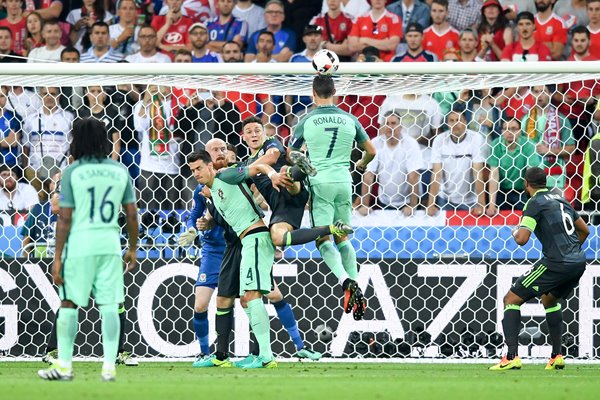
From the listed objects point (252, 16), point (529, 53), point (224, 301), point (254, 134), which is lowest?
point (224, 301)

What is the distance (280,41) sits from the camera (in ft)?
55.3

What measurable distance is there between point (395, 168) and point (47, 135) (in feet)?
13.5

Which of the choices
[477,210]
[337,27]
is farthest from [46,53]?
[477,210]

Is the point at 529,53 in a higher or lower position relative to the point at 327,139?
higher

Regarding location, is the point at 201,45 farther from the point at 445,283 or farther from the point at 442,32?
the point at 445,283

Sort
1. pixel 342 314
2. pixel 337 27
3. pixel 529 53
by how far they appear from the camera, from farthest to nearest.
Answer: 1. pixel 337 27
2. pixel 529 53
3. pixel 342 314

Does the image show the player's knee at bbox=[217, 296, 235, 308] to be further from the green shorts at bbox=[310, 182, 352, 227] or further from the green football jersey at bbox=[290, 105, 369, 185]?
→ the green football jersey at bbox=[290, 105, 369, 185]

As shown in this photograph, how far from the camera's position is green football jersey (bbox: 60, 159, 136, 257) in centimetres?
828

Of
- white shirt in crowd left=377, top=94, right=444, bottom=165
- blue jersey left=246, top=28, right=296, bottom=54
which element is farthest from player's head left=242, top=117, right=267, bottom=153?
blue jersey left=246, top=28, right=296, bottom=54

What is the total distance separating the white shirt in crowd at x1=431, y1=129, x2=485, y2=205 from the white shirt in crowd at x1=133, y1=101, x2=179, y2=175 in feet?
9.70

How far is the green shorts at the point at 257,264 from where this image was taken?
10.9 meters

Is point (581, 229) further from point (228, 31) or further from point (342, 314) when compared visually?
point (228, 31)

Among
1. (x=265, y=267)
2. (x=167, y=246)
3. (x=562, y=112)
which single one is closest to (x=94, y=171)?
(x=265, y=267)

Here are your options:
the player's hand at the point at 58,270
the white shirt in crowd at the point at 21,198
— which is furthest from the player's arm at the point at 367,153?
the white shirt in crowd at the point at 21,198
